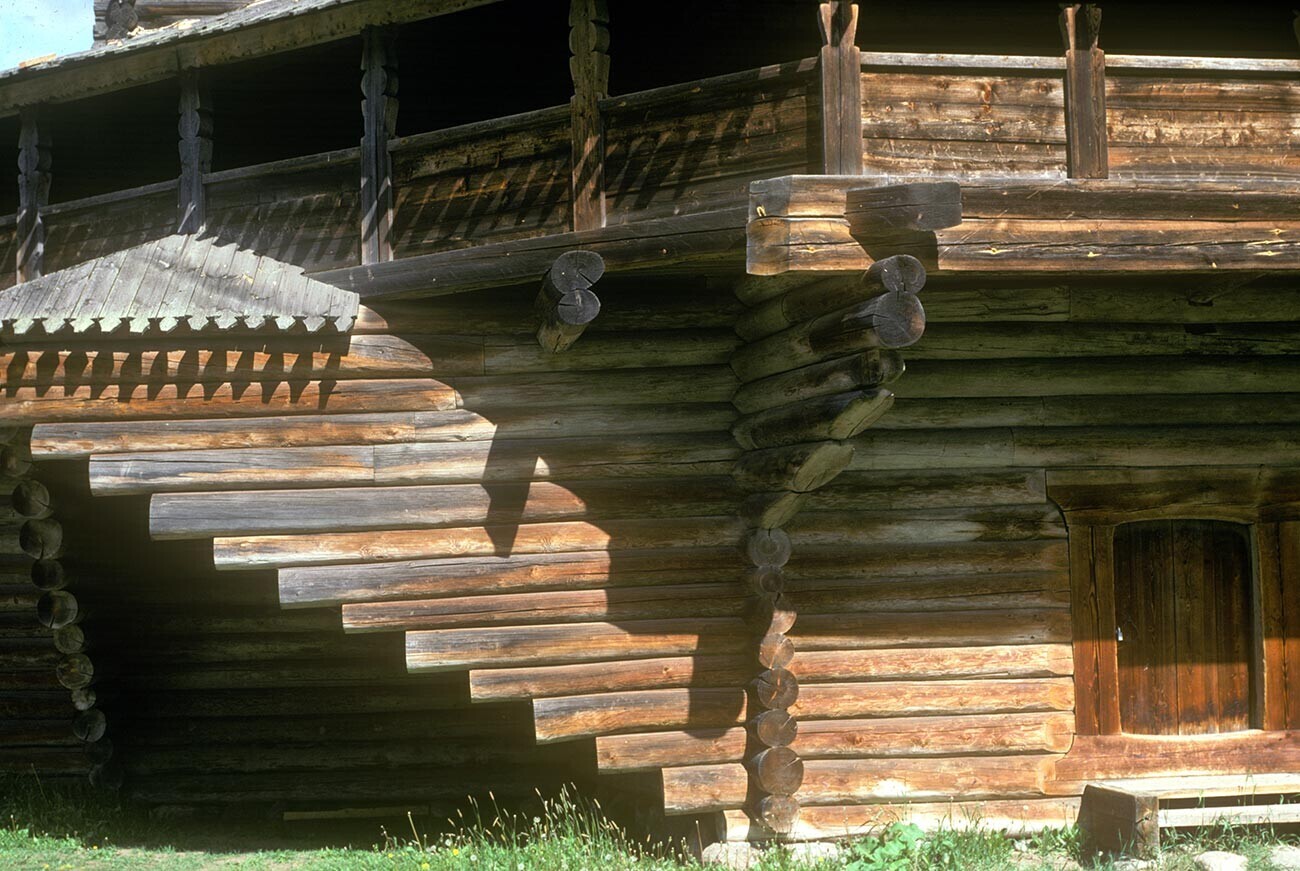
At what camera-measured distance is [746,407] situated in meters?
8.01

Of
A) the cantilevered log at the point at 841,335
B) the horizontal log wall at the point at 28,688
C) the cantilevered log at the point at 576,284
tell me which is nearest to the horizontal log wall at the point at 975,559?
the cantilevered log at the point at 841,335

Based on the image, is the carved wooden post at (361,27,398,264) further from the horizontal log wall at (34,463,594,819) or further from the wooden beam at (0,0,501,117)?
the horizontal log wall at (34,463,594,819)

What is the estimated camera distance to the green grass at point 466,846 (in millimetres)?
7629

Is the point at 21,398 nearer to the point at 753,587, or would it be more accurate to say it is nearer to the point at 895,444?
the point at 753,587

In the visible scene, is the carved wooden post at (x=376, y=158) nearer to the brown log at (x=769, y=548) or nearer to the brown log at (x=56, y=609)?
the brown log at (x=769, y=548)

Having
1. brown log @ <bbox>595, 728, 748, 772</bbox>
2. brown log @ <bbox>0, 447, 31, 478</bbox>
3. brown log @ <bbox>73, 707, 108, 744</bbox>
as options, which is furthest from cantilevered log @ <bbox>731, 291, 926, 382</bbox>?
brown log @ <bbox>73, 707, 108, 744</bbox>

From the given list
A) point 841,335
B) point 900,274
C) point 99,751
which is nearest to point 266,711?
point 99,751

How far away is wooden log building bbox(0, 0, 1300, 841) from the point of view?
7113 millimetres

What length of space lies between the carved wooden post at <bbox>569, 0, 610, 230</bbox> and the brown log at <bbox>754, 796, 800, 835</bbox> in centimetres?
351

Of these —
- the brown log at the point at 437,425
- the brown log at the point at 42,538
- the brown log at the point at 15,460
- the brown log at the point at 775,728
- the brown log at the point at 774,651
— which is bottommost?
the brown log at the point at 775,728

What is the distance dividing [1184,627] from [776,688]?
112 inches

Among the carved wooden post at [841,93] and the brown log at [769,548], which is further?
the brown log at [769,548]

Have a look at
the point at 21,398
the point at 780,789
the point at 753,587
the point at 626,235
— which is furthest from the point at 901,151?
the point at 21,398

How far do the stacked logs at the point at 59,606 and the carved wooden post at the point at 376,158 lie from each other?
2465 millimetres
